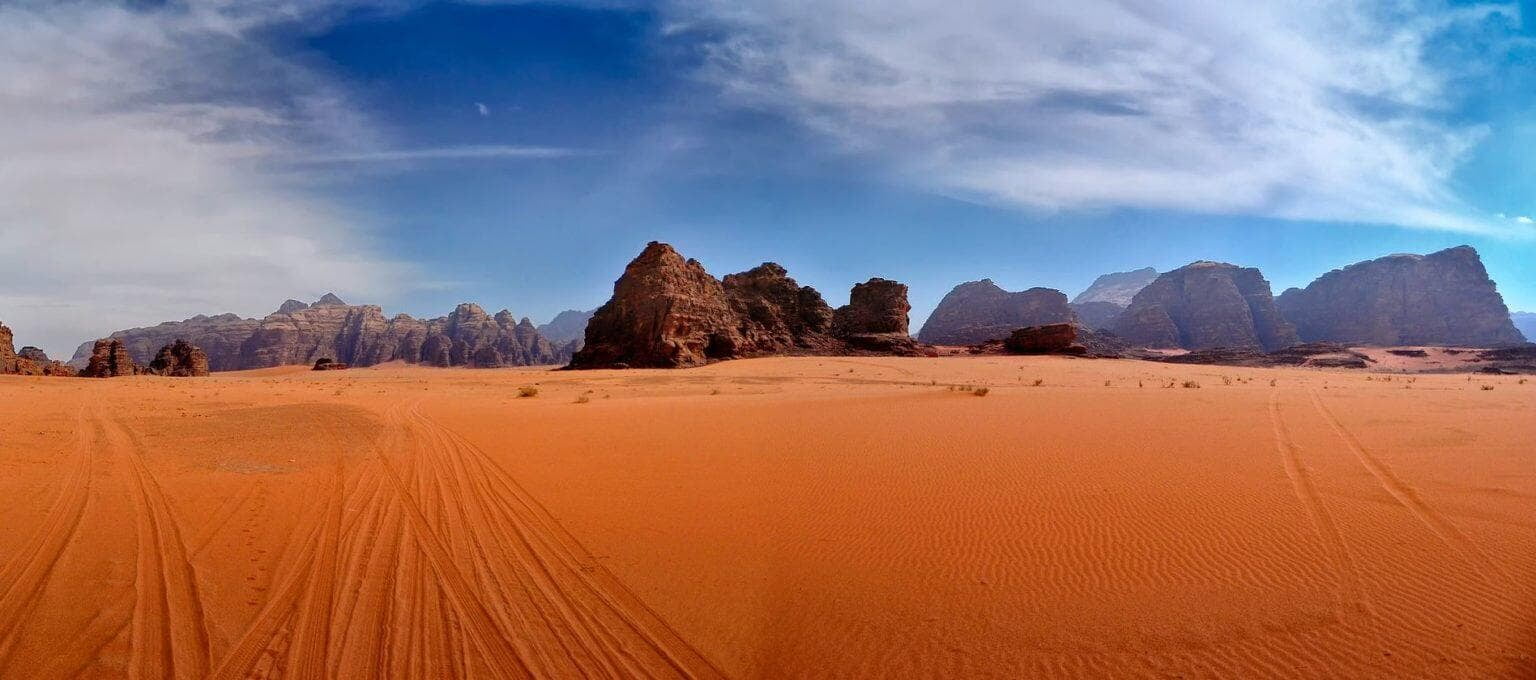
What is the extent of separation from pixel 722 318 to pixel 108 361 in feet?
130

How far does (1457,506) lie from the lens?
5.32 metres

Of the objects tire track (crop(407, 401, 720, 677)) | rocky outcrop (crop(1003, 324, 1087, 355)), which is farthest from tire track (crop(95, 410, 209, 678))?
rocky outcrop (crop(1003, 324, 1087, 355))

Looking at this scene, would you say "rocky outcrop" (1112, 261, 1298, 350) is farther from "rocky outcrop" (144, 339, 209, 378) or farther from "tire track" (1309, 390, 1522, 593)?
"rocky outcrop" (144, 339, 209, 378)

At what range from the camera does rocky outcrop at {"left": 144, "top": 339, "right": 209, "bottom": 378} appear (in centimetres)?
4291

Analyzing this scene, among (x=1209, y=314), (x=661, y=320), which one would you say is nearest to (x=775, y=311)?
(x=661, y=320)

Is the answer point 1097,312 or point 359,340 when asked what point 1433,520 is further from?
point 1097,312

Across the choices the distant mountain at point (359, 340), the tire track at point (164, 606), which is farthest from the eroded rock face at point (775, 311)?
the distant mountain at point (359, 340)

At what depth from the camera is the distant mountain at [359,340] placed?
8981cm

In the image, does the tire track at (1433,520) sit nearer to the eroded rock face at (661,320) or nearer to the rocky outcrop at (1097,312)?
the eroded rock face at (661,320)

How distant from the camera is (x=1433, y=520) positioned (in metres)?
4.96

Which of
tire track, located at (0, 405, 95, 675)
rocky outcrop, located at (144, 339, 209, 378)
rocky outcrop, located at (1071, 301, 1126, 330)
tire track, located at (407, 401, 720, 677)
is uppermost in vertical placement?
rocky outcrop, located at (1071, 301, 1126, 330)

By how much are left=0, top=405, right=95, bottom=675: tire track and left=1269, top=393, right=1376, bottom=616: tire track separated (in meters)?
7.22

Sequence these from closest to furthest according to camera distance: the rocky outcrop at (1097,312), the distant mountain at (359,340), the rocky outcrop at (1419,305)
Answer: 1. the rocky outcrop at (1419,305)
2. the distant mountain at (359,340)
3. the rocky outcrop at (1097,312)

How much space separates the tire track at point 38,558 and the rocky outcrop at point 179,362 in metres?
48.8
